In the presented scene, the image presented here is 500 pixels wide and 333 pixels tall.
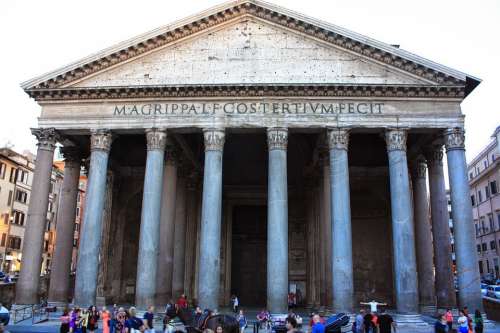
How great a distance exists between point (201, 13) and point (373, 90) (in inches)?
297

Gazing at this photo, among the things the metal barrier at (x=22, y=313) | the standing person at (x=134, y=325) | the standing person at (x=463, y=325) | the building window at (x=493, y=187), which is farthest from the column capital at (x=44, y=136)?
the building window at (x=493, y=187)

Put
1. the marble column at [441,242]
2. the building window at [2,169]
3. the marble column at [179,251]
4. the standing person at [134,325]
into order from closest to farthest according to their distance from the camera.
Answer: the standing person at [134,325] < the marble column at [441,242] < the marble column at [179,251] < the building window at [2,169]

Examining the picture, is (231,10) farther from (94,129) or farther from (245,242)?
(245,242)

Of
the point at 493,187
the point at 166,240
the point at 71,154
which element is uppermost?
the point at 493,187

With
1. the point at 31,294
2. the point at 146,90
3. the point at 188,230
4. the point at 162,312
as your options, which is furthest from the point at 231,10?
the point at 31,294

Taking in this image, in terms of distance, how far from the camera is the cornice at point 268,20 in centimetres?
1736

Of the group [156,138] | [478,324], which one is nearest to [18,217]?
[156,138]

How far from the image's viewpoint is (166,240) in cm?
1875

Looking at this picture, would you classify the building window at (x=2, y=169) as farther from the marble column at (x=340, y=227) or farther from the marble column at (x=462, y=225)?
the marble column at (x=462, y=225)

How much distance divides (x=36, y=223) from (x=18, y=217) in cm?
2588

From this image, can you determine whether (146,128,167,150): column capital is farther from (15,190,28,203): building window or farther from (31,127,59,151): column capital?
(15,190,28,203): building window

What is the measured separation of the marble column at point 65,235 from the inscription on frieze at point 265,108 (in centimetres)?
478

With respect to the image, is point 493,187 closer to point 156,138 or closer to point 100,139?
point 156,138

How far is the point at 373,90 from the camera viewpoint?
17359 millimetres
